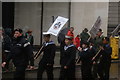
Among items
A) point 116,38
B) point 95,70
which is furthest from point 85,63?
point 116,38

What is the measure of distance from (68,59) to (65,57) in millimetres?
127

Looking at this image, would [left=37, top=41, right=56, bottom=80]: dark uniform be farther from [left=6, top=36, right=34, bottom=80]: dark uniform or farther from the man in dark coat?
the man in dark coat

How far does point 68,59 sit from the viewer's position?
8.91 meters

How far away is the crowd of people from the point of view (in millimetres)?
8414

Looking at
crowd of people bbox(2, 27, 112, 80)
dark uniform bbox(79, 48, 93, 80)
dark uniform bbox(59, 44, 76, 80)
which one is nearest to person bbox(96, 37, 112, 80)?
crowd of people bbox(2, 27, 112, 80)

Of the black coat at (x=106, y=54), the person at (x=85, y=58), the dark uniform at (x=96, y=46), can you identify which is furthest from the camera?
the dark uniform at (x=96, y=46)

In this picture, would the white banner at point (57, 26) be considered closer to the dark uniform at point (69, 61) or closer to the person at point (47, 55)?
the person at point (47, 55)

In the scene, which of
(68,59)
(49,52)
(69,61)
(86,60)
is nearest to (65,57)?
(68,59)

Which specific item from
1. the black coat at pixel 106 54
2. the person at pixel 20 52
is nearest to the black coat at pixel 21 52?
the person at pixel 20 52

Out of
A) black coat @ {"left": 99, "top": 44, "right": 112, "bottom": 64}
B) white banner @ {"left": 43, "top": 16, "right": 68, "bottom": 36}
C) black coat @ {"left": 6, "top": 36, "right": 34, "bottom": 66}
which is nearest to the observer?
black coat @ {"left": 6, "top": 36, "right": 34, "bottom": 66}

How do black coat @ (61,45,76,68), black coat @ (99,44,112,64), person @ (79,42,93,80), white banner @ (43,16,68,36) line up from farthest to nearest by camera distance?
white banner @ (43,16,68,36)
black coat @ (99,44,112,64)
person @ (79,42,93,80)
black coat @ (61,45,76,68)

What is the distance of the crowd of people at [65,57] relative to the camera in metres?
8.41

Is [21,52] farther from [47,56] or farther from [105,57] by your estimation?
[105,57]

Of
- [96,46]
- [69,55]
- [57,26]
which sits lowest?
[69,55]
